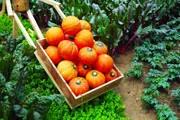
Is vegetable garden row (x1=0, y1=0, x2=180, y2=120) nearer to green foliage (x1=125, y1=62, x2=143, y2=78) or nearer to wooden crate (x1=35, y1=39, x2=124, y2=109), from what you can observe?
green foliage (x1=125, y1=62, x2=143, y2=78)

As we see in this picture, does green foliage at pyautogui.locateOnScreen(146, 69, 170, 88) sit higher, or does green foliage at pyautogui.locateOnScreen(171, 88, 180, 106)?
green foliage at pyautogui.locateOnScreen(146, 69, 170, 88)

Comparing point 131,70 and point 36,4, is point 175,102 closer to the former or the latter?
point 131,70

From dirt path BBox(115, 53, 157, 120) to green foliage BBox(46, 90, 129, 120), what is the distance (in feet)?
0.76

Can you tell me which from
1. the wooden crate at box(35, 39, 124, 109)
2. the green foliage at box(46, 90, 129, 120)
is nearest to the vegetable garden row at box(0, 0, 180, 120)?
the green foliage at box(46, 90, 129, 120)

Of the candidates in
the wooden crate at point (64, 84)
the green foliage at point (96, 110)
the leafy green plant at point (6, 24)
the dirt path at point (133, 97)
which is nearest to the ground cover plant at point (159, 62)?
the dirt path at point (133, 97)

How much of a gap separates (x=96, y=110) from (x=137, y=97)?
826 millimetres

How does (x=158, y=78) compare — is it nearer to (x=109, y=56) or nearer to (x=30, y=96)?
(x=109, y=56)

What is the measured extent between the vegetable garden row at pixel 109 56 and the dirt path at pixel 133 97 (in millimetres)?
79

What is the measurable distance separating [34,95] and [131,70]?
180cm

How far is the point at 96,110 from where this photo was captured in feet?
12.1

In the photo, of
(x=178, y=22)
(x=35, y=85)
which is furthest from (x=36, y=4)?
(x=178, y=22)

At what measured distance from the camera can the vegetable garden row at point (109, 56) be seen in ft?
10.3

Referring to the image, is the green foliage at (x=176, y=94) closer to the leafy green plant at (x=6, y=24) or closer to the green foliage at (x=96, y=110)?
the green foliage at (x=96, y=110)

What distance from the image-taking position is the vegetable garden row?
10.3 ft
